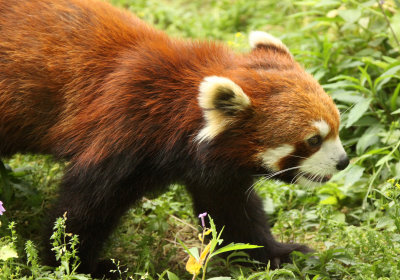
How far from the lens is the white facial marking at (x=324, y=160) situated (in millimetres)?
3830

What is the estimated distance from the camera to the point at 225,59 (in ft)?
13.4

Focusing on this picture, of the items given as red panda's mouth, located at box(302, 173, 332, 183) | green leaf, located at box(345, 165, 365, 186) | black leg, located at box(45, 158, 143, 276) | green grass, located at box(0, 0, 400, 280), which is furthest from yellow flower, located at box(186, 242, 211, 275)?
green leaf, located at box(345, 165, 365, 186)

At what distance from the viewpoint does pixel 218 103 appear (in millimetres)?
3688

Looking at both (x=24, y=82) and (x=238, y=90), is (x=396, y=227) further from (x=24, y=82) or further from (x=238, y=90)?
(x=24, y=82)

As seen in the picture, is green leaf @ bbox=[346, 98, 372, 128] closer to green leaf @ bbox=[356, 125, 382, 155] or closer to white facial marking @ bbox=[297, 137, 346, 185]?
green leaf @ bbox=[356, 125, 382, 155]

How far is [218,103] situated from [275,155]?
462 millimetres

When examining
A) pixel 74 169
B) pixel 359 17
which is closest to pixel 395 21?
pixel 359 17

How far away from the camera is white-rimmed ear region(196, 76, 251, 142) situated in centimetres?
366

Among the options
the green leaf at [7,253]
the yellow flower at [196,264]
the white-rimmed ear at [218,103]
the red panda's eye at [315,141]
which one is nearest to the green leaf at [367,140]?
the red panda's eye at [315,141]

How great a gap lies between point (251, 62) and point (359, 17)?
1.90 metres

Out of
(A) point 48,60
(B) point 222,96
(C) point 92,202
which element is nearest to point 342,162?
(B) point 222,96

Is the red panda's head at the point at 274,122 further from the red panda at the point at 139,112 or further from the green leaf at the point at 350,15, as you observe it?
the green leaf at the point at 350,15

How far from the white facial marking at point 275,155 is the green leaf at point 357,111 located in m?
1.19

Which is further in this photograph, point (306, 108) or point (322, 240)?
point (322, 240)
